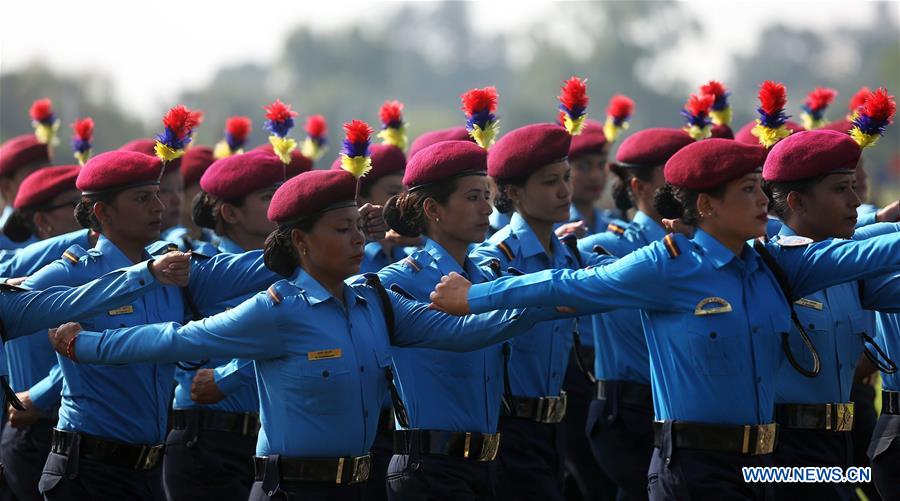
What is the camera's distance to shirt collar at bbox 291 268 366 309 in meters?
6.77

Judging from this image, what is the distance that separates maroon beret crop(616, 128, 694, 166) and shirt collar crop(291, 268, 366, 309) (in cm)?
359

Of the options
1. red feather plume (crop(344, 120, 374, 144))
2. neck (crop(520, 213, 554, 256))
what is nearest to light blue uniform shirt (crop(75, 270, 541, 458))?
red feather plume (crop(344, 120, 374, 144))

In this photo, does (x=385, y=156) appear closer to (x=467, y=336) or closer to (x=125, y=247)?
(x=125, y=247)

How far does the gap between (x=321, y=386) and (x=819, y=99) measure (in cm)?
606

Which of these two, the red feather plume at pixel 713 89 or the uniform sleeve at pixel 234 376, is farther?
the red feather plume at pixel 713 89

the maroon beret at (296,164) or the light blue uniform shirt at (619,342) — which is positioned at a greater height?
the maroon beret at (296,164)

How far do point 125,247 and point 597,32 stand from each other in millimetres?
136251

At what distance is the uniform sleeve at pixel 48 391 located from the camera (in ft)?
27.4

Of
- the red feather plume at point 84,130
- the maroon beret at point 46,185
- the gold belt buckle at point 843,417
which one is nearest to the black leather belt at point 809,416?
the gold belt buckle at point 843,417

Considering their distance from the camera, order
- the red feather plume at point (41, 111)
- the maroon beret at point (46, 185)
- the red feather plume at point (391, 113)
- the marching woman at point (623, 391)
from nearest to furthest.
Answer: the marching woman at point (623, 391), the maroon beret at point (46, 185), the red feather plume at point (391, 113), the red feather plume at point (41, 111)

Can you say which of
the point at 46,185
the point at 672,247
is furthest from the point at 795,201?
the point at 46,185

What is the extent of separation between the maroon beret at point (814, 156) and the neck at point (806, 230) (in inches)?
8.9

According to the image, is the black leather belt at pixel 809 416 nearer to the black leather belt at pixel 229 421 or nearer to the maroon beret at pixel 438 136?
the black leather belt at pixel 229 421

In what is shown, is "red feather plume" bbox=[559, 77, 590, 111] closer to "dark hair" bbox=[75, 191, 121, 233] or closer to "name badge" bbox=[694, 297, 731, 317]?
"name badge" bbox=[694, 297, 731, 317]
